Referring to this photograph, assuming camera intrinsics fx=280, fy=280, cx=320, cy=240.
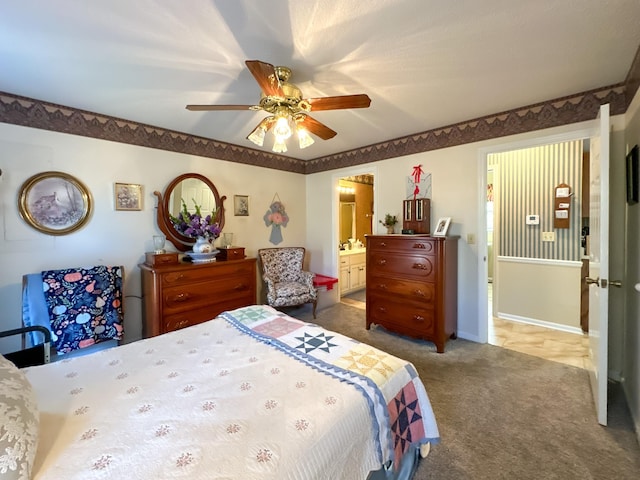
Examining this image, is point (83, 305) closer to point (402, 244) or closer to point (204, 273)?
point (204, 273)

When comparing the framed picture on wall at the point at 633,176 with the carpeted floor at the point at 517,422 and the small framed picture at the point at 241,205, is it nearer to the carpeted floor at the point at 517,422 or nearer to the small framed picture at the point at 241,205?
the carpeted floor at the point at 517,422

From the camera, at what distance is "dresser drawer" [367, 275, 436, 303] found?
2857 millimetres

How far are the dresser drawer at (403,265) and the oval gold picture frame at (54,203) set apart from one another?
117 inches

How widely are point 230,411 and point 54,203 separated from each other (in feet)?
8.85

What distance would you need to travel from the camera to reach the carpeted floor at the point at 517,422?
4.91 ft

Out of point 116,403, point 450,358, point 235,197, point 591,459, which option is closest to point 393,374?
point 116,403

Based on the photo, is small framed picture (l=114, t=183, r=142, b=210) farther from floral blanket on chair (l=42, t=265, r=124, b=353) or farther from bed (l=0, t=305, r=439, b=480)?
bed (l=0, t=305, r=439, b=480)

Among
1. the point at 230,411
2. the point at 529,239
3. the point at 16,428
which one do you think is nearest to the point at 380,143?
the point at 529,239

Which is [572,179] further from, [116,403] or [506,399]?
[116,403]

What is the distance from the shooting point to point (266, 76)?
5.04ft

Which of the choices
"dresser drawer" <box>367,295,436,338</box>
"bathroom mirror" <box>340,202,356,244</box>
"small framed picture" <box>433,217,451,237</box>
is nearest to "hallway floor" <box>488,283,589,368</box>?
"dresser drawer" <box>367,295,436,338</box>

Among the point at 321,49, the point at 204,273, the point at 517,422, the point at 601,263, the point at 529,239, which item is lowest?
the point at 517,422

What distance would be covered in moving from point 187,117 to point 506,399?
367 cm

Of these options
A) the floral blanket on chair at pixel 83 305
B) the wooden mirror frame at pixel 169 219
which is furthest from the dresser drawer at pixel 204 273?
the wooden mirror frame at pixel 169 219
